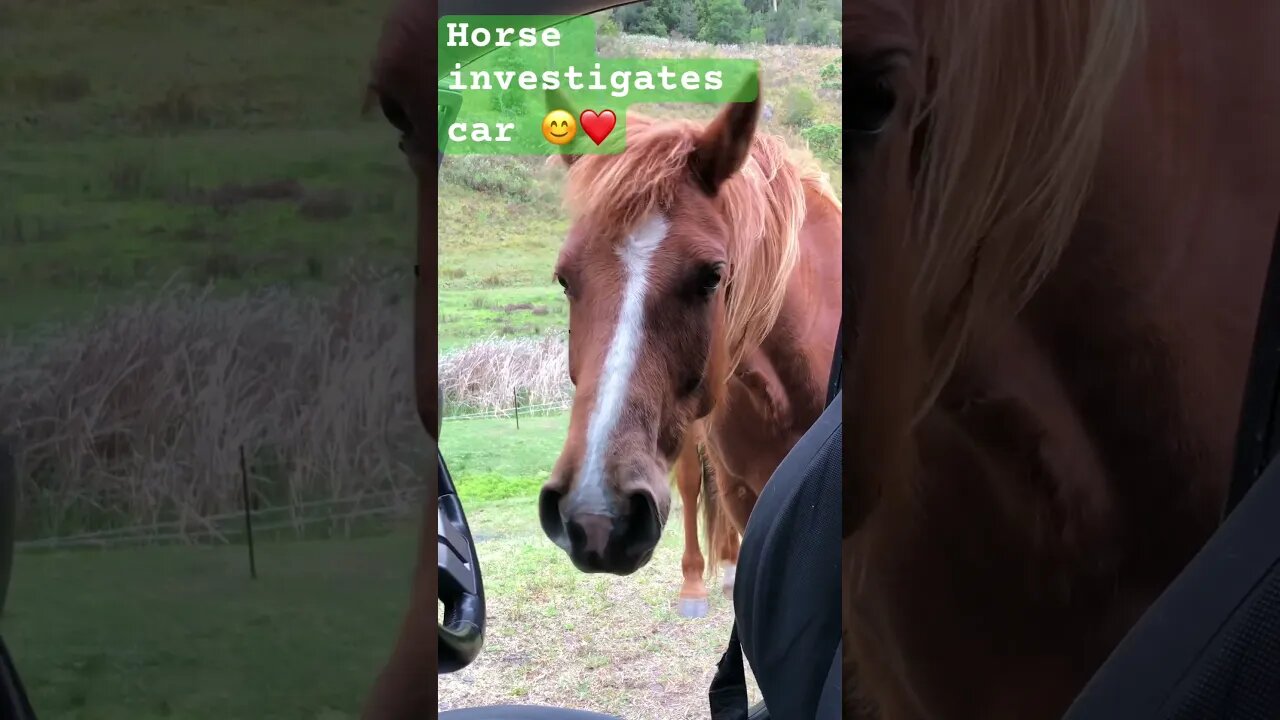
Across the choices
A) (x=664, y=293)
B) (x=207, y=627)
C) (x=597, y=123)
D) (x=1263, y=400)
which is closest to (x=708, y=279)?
(x=664, y=293)

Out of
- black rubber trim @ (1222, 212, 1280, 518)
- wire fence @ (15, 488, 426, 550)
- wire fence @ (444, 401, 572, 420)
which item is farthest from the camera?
wire fence @ (444, 401, 572, 420)

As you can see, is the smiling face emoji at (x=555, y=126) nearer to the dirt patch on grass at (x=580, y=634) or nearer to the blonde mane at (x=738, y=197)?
the blonde mane at (x=738, y=197)

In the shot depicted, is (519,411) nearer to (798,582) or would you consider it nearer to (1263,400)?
(798,582)

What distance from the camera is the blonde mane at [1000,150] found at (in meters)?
0.87

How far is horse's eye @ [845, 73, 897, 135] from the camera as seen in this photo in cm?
87

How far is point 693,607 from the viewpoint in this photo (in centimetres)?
106

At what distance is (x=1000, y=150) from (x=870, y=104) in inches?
5.7

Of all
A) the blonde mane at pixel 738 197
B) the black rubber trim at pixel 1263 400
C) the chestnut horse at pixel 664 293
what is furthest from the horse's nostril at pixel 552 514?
the black rubber trim at pixel 1263 400

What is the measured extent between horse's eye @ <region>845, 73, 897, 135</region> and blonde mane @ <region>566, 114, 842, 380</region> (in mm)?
138

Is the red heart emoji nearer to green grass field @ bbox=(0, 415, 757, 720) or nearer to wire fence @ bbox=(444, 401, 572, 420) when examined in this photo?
wire fence @ bbox=(444, 401, 572, 420)

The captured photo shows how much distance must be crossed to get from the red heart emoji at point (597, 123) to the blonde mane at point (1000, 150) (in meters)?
0.34

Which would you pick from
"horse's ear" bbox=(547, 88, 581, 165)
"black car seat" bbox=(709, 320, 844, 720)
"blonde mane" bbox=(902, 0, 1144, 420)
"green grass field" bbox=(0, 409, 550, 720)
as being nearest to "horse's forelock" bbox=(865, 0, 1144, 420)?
"blonde mane" bbox=(902, 0, 1144, 420)

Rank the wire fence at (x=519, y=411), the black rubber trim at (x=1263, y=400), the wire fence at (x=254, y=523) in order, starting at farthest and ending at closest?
the wire fence at (x=519, y=411) < the wire fence at (x=254, y=523) < the black rubber trim at (x=1263, y=400)

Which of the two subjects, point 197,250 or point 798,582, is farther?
point 798,582
